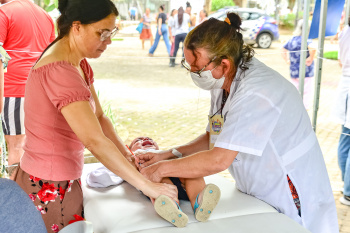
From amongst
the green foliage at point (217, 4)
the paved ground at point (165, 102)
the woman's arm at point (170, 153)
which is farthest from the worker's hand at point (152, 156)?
the green foliage at point (217, 4)

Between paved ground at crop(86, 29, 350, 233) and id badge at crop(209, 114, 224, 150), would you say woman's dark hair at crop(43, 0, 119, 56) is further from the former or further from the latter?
paved ground at crop(86, 29, 350, 233)

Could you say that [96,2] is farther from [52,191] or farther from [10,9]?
[10,9]

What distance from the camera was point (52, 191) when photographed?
166 centimetres

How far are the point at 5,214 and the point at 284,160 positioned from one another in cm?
111

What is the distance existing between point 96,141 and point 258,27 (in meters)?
11.4

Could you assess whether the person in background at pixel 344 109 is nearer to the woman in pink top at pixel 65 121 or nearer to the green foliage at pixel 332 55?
the woman in pink top at pixel 65 121

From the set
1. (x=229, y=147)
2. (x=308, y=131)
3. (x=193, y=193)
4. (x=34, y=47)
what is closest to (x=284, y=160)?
(x=308, y=131)

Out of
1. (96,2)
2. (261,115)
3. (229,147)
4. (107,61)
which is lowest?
(107,61)

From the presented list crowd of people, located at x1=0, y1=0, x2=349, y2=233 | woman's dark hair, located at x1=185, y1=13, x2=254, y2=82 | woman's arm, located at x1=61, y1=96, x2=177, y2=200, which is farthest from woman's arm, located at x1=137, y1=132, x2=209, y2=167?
woman's dark hair, located at x1=185, y1=13, x2=254, y2=82

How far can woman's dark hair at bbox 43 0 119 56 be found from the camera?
159cm

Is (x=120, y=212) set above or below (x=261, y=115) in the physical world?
below

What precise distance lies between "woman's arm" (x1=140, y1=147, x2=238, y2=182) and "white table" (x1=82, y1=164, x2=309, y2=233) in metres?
0.15

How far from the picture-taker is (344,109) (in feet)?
11.8

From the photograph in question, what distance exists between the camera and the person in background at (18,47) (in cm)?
297
